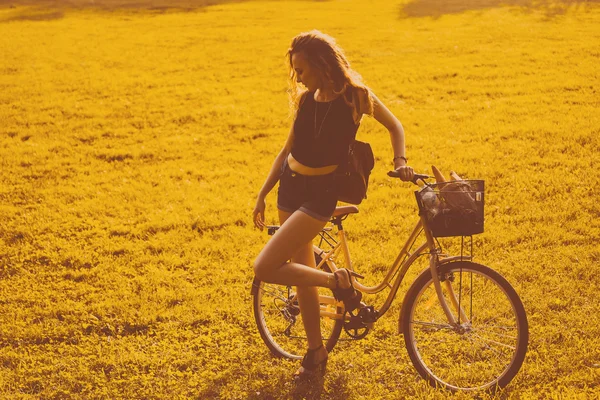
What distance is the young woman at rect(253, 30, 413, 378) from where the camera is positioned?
453 cm

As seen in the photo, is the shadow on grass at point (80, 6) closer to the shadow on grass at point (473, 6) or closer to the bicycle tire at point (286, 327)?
the shadow on grass at point (473, 6)

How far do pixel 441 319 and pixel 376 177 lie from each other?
5.63m

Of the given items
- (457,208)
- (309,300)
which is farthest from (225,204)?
(457,208)

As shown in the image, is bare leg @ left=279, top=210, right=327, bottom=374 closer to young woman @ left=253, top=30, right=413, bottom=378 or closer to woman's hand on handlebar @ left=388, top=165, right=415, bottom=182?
young woman @ left=253, top=30, right=413, bottom=378

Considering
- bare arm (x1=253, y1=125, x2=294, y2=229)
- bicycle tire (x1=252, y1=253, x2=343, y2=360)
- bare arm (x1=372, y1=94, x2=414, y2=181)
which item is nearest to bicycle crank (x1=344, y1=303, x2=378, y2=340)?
bicycle tire (x1=252, y1=253, x2=343, y2=360)

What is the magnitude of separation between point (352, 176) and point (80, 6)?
125ft

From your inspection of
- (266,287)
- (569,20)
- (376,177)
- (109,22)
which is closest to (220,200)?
(376,177)

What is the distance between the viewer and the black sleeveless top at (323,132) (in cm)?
459

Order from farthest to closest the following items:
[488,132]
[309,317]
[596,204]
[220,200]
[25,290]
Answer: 1. [488,132]
2. [220,200]
3. [596,204]
4. [25,290]
5. [309,317]

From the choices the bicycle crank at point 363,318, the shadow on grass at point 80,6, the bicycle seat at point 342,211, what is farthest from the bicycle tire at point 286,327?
the shadow on grass at point 80,6

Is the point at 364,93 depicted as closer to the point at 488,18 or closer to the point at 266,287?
the point at 266,287

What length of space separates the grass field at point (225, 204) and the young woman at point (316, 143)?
1.24m

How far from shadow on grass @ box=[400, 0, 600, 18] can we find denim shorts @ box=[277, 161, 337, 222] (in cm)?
2601

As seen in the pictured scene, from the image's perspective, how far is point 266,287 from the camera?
613 centimetres
